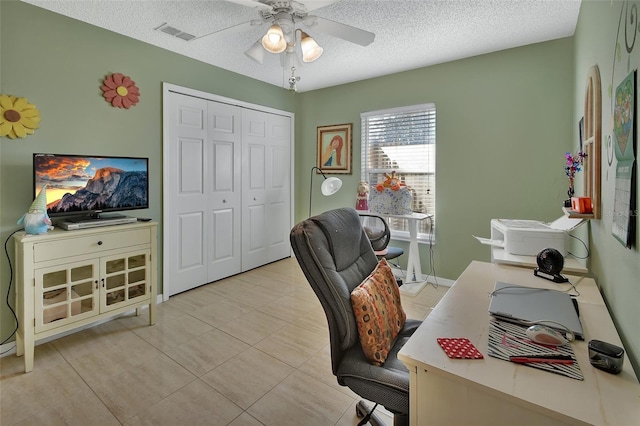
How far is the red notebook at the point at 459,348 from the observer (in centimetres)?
96

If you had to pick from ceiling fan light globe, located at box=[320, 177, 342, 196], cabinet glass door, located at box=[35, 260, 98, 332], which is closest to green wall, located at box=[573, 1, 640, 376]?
ceiling fan light globe, located at box=[320, 177, 342, 196]

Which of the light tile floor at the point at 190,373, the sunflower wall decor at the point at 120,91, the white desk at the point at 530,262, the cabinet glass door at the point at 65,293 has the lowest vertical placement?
the light tile floor at the point at 190,373

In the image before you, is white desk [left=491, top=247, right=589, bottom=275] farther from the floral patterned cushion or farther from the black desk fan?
the floral patterned cushion

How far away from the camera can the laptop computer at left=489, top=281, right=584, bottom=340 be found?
117 centimetres

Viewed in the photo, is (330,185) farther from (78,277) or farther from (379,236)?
(78,277)

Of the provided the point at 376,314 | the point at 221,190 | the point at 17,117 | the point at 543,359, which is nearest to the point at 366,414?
the point at 376,314

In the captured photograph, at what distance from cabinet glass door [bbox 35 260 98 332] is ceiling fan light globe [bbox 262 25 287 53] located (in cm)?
199

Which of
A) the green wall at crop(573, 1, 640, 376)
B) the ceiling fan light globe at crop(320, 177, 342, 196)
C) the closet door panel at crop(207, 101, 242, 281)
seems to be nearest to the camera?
the green wall at crop(573, 1, 640, 376)

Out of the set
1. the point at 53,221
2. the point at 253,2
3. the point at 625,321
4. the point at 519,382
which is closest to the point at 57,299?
the point at 53,221

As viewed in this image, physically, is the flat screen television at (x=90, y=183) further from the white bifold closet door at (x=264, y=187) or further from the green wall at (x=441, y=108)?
the white bifold closet door at (x=264, y=187)

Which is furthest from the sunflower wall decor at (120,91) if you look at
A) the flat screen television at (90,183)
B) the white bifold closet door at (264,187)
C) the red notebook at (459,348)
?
the red notebook at (459,348)

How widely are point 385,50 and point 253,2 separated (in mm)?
1721

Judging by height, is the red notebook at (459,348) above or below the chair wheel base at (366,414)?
above

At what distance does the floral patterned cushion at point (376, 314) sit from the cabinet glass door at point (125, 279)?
6.71ft
